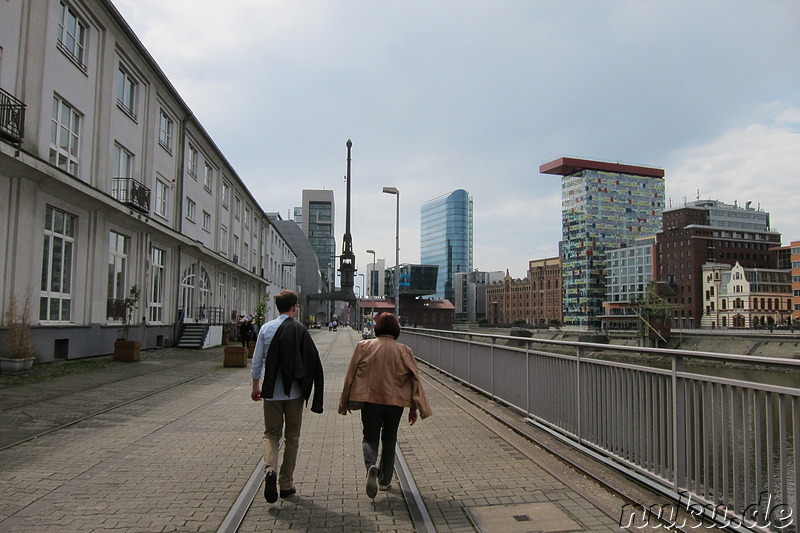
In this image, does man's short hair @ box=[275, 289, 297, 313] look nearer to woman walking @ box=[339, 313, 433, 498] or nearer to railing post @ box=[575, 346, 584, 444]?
woman walking @ box=[339, 313, 433, 498]

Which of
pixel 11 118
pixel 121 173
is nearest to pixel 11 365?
pixel 11 118

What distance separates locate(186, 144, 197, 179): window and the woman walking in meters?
27.8

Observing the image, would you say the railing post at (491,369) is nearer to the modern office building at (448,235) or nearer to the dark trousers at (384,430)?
the dark trousers at (384,430)

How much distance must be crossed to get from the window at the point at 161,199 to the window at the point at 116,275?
14.5ft

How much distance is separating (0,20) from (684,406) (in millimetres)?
16483

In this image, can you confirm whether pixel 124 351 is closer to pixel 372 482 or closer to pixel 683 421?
pixel 372 482

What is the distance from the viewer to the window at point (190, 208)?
30.8 meters

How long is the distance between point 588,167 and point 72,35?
144 meters

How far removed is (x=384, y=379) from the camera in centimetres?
509

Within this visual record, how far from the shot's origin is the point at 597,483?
17.3 feet

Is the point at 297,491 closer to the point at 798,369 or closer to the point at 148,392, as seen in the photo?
the point at 798,369

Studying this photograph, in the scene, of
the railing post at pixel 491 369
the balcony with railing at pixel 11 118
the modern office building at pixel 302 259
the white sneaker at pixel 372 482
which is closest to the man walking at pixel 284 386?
the white sneaker at pixel 372 482

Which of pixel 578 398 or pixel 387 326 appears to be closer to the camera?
pixel 387 326

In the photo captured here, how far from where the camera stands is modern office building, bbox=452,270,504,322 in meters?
185
